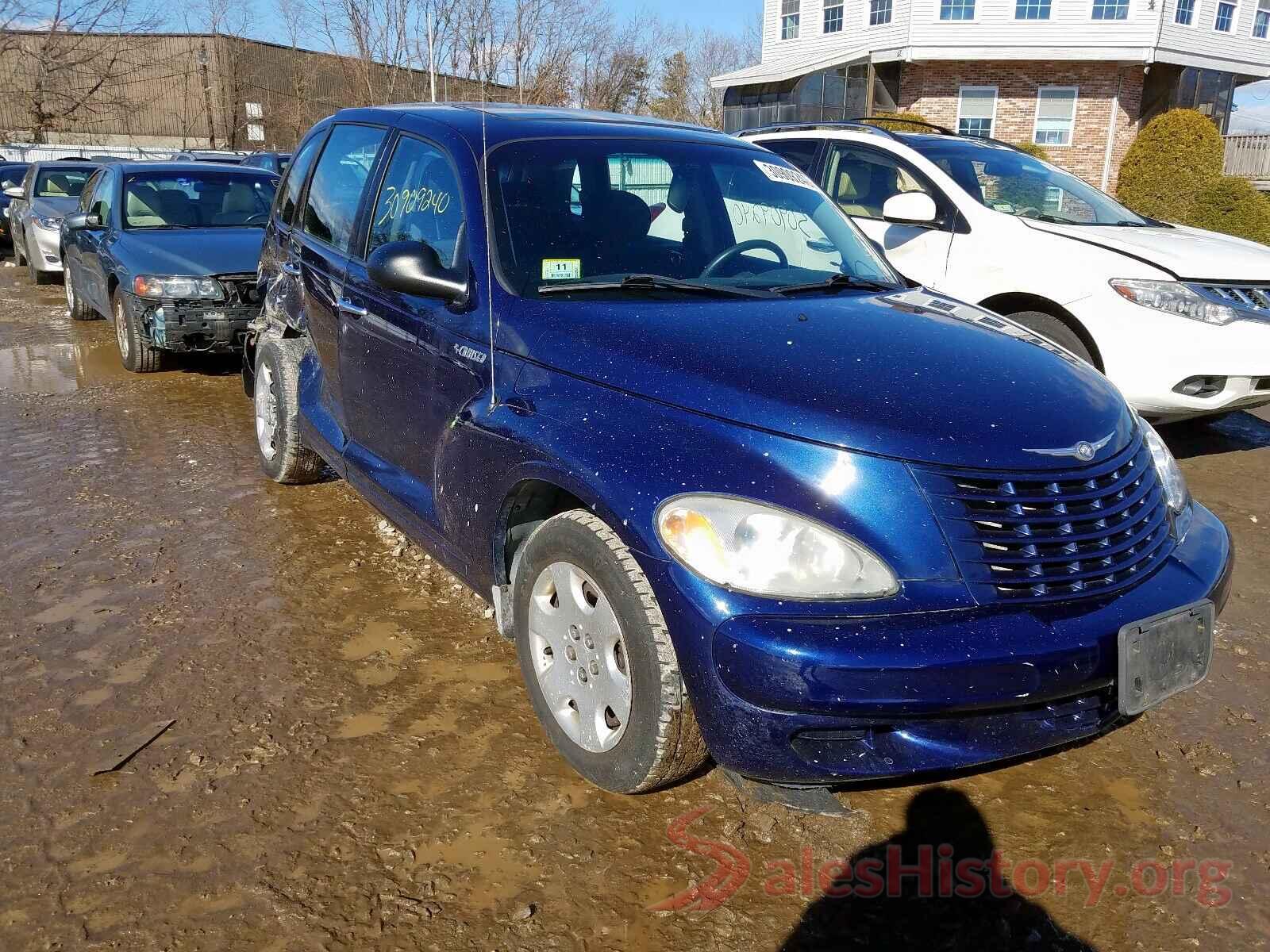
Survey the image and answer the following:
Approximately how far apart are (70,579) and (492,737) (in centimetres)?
220

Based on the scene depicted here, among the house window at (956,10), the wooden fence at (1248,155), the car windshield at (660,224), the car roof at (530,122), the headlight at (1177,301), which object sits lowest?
the headlight at (1177,301)

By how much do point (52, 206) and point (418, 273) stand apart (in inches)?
519

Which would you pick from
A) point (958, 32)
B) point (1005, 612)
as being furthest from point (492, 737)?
point (958, 32)

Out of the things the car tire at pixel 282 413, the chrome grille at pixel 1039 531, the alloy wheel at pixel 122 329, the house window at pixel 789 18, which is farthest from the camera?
the house window at pixel 789 18

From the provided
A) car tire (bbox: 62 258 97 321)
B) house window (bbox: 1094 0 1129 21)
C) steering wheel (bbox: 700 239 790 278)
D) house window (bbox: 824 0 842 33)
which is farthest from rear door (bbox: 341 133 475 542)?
house window (bbox: 824 0 842 33)

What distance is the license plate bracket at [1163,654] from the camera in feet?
8.08

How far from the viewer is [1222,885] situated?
8.46 ft

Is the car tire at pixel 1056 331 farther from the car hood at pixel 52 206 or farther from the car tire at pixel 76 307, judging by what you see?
the car hood at pixel 52 206

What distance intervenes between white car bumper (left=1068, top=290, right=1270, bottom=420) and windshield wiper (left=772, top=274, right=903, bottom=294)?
2380 millimetres

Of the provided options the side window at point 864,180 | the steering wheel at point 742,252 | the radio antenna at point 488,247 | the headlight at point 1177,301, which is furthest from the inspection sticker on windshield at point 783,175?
the side window at point 864,180

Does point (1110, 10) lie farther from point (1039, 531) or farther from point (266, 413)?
point (1039, 531)

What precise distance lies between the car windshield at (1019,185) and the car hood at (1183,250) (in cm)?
21

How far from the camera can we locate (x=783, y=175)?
4102 mm

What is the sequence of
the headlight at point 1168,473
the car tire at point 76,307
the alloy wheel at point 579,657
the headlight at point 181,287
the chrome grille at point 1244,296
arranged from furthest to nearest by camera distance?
the car tire at point 76,307
the headlight at point 181,287
the chrome grille at point 1244,296
the headlight at point 1168,473
the alloy wheel at point 579,657
